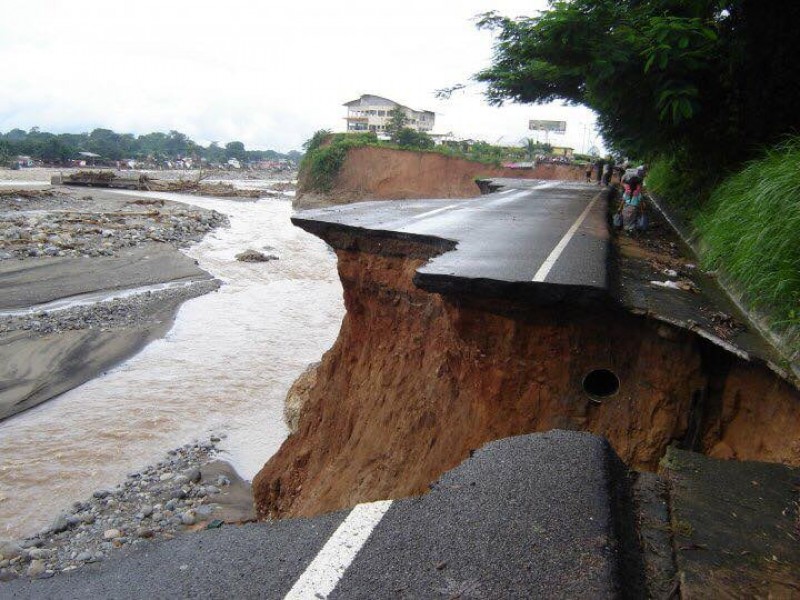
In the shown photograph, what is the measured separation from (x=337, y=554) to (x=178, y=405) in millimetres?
11788

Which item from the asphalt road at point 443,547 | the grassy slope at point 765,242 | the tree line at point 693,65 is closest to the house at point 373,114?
the tree line at point 693,65

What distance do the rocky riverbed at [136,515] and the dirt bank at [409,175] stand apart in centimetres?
3172

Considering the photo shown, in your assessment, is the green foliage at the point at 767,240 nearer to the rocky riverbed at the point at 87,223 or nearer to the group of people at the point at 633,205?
the group of people at the point at 633,205

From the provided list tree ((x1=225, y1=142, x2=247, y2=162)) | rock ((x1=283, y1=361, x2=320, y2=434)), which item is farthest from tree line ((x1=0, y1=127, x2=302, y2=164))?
rock ((x1=283, y1=361, x2=320, y2=434))

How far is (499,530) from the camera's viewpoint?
8.50 feet

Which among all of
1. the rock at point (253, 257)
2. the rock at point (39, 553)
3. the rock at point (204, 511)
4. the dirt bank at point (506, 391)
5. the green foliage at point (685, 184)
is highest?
the green foliage at point (685, 184)

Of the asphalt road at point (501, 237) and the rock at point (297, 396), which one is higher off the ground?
the asphalt road at point (501, 237)

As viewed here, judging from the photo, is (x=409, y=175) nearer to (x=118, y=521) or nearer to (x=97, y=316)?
(x=97, y=316)

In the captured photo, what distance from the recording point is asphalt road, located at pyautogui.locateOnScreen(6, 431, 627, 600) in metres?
2.30

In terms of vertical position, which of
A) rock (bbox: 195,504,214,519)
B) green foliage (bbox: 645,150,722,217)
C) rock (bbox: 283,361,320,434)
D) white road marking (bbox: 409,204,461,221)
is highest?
green foliage (bbox: 645,150,722,217)

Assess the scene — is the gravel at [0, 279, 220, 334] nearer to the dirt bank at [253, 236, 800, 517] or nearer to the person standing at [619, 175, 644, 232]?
the dirt bank at [253, 236, 800, 517]

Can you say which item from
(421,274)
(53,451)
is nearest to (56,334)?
(53,451)

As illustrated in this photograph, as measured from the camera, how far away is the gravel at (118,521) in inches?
297

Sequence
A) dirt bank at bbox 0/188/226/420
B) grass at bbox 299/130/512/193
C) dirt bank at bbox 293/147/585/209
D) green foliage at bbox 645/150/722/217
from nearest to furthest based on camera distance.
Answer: green foliage at bbox 645/150/722/217, dirt bank at bbox 0/188/226/420, dirt bank at bbox 293/147/585/209, grass at bbox 299/130/512/193
